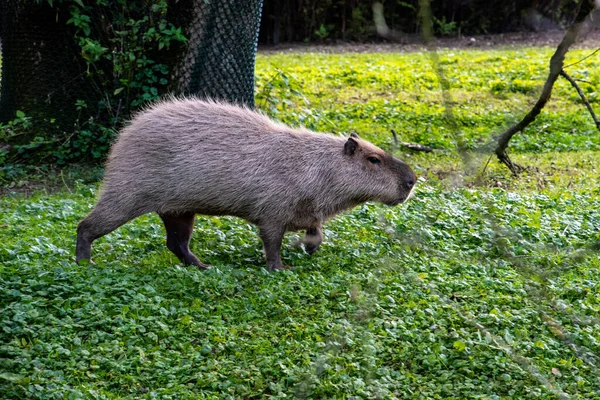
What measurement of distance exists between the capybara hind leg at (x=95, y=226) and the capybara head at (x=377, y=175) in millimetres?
1736

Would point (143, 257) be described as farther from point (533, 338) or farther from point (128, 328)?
point (533, 338)

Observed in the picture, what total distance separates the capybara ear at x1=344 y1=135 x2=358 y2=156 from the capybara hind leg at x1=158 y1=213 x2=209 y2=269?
1.27 m

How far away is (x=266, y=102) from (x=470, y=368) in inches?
238

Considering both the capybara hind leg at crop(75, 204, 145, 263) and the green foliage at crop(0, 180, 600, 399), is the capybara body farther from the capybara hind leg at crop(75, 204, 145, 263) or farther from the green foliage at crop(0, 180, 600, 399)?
the green foliage at crop(0, 180, 600, 399)

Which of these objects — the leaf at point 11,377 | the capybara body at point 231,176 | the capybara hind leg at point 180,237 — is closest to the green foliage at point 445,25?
the capybara body at point 231,176

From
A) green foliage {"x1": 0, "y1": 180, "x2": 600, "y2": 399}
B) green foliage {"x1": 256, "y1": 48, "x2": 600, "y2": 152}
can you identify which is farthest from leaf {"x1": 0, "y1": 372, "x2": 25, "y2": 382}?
green foliage {"x1": 256, "y1": 48, "x2": 600, "y2": 152}

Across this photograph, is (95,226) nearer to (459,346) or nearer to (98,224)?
(98,224)

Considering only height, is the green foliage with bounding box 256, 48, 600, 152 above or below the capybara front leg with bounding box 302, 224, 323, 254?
above

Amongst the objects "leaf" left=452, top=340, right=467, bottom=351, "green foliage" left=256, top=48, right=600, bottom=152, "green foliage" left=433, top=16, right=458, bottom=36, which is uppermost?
"green foliage" left=433, top=16, right=458, bottom=36

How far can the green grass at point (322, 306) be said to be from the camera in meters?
3.99

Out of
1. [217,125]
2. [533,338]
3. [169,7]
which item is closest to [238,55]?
[169,7]

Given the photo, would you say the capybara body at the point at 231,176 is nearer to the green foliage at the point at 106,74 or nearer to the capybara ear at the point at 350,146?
the capybara ear at the point at 350,146

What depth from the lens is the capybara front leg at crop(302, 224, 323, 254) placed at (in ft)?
19.3

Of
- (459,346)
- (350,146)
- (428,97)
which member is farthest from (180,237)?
(428,97)
